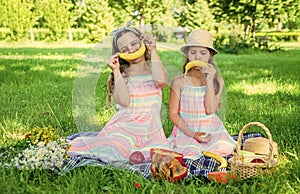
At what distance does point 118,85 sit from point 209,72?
774mm

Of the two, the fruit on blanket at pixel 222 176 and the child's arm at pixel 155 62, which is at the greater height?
the child's arm at pixel 155 62

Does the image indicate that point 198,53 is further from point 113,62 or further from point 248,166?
point 248,166

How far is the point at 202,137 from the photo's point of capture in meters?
4.08

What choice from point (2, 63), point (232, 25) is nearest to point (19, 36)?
point (232, 25)

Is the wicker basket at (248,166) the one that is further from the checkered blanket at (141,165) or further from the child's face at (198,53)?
the child's face at (198,53)

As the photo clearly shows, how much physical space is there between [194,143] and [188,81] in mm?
535

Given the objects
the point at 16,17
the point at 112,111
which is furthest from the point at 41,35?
the point at 112,111

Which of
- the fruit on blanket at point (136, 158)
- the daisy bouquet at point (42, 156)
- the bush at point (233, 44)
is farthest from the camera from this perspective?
the bush at point (233, 44)

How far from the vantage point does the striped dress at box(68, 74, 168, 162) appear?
3980 millimetres

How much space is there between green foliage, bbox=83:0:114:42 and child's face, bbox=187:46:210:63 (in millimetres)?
12984

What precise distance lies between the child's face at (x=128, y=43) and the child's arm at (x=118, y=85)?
0.09 m

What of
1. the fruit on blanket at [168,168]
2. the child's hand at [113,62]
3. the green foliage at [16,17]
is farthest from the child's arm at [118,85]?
the green foliage at [16,17]

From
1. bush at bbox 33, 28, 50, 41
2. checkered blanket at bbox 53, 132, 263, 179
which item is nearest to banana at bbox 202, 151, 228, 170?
checkered blanket at bbox 53, 132, 263, 179

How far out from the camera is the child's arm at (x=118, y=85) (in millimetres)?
3941
